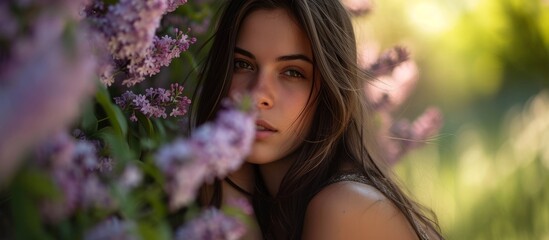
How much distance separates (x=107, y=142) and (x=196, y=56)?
1101 millimetres

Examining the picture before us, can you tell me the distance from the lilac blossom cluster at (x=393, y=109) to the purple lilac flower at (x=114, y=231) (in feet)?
6.86

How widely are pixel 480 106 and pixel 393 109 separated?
1.82 m

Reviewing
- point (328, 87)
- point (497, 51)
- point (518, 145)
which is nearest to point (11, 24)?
point (328, 87)

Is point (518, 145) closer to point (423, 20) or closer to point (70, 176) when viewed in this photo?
point (423, 20)

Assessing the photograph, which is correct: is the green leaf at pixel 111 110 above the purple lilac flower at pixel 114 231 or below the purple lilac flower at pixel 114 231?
above

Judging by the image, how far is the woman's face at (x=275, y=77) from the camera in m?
1.82

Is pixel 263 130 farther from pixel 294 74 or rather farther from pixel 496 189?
pixel 496 189

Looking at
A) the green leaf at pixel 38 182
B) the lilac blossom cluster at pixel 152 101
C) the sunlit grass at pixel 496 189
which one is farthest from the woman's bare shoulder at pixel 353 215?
the sunlit grass at pixel 496 189

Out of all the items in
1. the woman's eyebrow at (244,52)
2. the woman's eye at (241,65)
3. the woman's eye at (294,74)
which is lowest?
the woman's eye at (294,74)

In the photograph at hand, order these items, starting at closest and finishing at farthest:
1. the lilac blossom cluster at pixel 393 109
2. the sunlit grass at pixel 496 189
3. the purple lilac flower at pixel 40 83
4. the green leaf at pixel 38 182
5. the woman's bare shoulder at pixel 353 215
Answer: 1. the purple lilac flower at pixel 40 83
2. the green leaf at pixel 38 182
3. the woman's bare shoulder at pixel 353 215
4. the lilac blossom cluster at pixel 393 109
5. the sunlit grass at pixel 496 189

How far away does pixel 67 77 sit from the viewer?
653 mm

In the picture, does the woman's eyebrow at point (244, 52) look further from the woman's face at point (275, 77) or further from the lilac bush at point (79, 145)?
the lilac bush at point (79, 145)

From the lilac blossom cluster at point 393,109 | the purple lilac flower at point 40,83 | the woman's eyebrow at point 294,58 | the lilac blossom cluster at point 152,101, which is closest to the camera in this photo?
the purple lilac flower at point 40,83

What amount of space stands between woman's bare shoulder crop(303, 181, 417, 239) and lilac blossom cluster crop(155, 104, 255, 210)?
0.97 m
